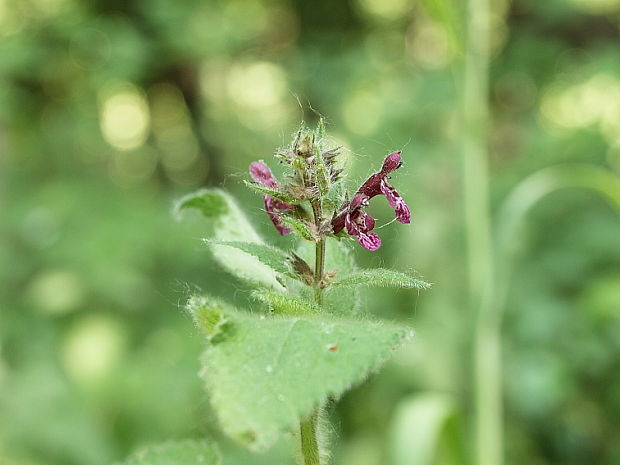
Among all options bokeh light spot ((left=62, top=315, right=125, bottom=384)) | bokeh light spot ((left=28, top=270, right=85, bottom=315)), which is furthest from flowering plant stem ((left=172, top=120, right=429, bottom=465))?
bokeh light spot ((left=28, top=270, right=85, bottom=315))

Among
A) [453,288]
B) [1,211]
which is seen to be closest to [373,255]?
[453,288]

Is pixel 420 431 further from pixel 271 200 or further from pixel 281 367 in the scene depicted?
pixel 281 367

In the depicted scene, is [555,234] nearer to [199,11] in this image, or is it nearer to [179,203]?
[199,11]

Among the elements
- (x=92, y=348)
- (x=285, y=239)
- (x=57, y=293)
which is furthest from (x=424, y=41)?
(x=285, y=239)

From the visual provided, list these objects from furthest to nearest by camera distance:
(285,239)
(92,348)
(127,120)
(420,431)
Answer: (127,120) < (92,348) < (420,431) < (285,239)

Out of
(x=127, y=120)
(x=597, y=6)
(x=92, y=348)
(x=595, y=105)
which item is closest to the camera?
(x=92, y=348)

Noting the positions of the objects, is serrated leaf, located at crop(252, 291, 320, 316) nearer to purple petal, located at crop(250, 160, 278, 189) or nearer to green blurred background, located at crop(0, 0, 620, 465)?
purple petal, located at crop(250, 160, 278, 189)
